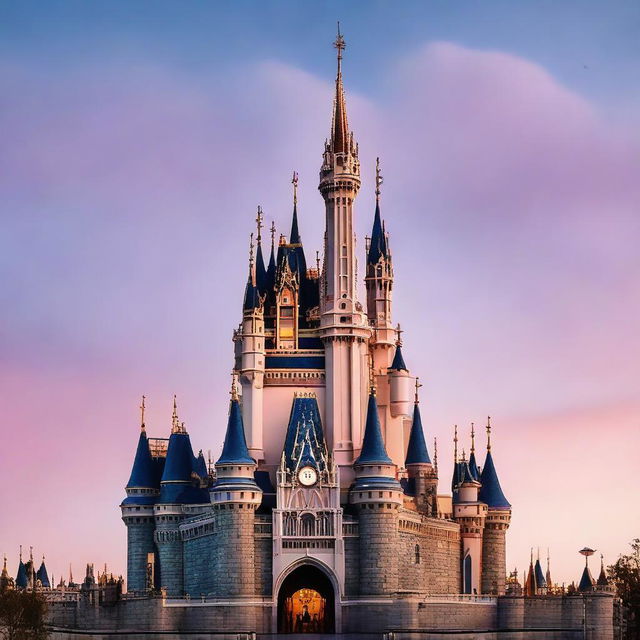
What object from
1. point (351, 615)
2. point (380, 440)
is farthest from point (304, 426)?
point (351, 615)

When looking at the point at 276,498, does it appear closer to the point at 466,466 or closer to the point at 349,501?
the point at 349,501

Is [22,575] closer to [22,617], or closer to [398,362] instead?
[398,362]

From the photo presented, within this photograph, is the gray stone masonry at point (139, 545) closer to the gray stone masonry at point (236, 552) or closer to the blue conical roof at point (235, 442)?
the blue conical roof at point (235, 442)

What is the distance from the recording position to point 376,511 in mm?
115312

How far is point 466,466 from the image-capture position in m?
132

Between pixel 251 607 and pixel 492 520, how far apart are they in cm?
2475

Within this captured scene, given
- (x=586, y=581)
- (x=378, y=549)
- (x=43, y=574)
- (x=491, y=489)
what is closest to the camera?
(x=378, y=549)

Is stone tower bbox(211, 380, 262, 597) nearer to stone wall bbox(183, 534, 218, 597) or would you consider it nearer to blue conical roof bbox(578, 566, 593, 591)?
stone wall bbox(183, 534, 218, 597)

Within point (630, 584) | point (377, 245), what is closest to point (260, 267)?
point (377, 245)

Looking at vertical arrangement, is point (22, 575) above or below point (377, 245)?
below

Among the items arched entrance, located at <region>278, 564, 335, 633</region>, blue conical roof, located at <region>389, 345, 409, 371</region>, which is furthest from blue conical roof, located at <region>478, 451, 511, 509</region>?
arched entrance, located at <region>278, 564, 335, 633</region>

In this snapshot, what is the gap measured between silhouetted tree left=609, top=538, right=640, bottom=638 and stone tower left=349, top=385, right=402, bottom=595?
28.0 meters

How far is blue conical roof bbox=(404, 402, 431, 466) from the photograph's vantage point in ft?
425

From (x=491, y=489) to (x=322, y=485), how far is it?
65.9 feet
